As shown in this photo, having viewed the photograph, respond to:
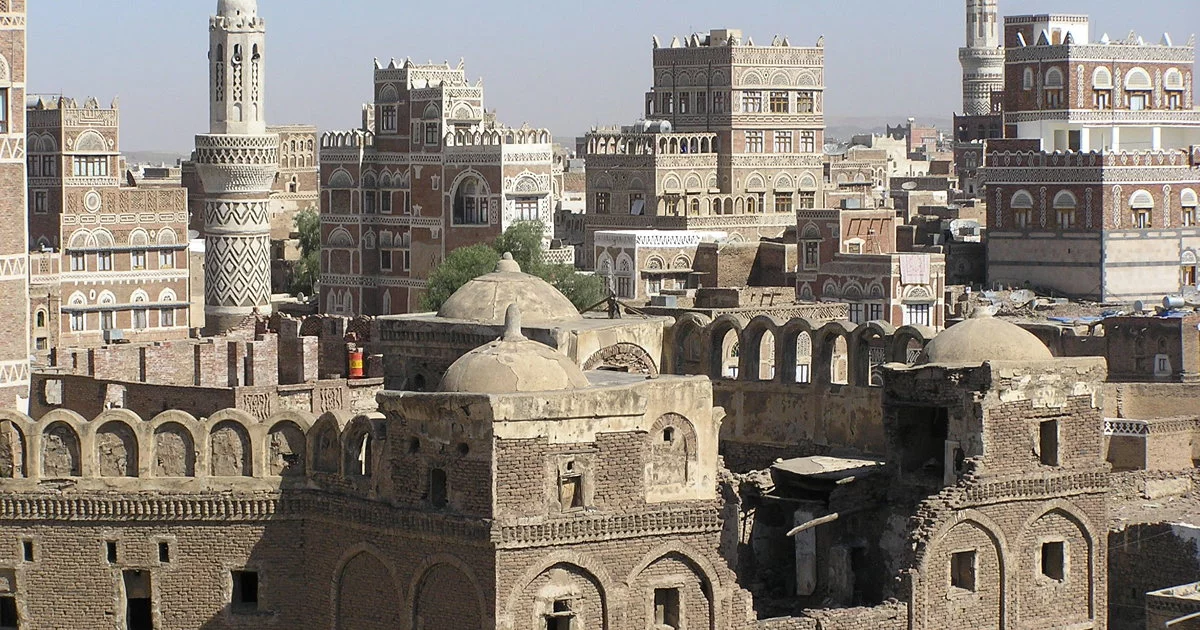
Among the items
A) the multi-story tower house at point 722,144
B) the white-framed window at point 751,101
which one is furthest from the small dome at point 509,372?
the white-framed window at point 751,101

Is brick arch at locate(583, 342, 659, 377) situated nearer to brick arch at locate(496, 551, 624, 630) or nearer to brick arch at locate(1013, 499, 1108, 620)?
brick arch at locate(1013, 499, 1108, 620)

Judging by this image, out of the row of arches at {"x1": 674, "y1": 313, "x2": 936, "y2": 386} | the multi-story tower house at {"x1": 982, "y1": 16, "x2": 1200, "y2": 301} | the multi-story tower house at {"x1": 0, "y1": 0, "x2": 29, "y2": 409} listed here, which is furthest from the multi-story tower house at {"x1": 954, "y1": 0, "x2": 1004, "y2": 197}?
the row of arches at {"x1": 674, "y1": 313, "x2": 936, "y2": 386}

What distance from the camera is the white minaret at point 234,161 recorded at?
212ft

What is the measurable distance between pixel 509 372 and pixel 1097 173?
141ft

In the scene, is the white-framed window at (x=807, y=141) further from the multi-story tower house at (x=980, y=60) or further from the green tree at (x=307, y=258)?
the multi-story tower house at (x=980, y=60)

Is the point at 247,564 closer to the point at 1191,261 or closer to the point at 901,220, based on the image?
the point at 1191,261

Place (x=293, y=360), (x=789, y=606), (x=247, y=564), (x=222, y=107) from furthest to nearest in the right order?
(x=222, y=107) → (x=293, y=360) → (x=789, y=606) → (x=247, y=564)

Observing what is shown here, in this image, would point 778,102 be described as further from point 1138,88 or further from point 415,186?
point 1138,88

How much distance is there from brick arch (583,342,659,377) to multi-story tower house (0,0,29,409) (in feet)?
43.7

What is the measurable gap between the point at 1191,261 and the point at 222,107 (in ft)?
82.8

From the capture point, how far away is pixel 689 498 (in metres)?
27.9

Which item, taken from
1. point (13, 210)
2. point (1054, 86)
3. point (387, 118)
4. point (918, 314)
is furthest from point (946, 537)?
point (387, 118)

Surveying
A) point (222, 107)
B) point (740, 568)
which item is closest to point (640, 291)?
point (222, 107)

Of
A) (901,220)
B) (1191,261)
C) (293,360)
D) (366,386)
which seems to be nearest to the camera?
(366,386)
